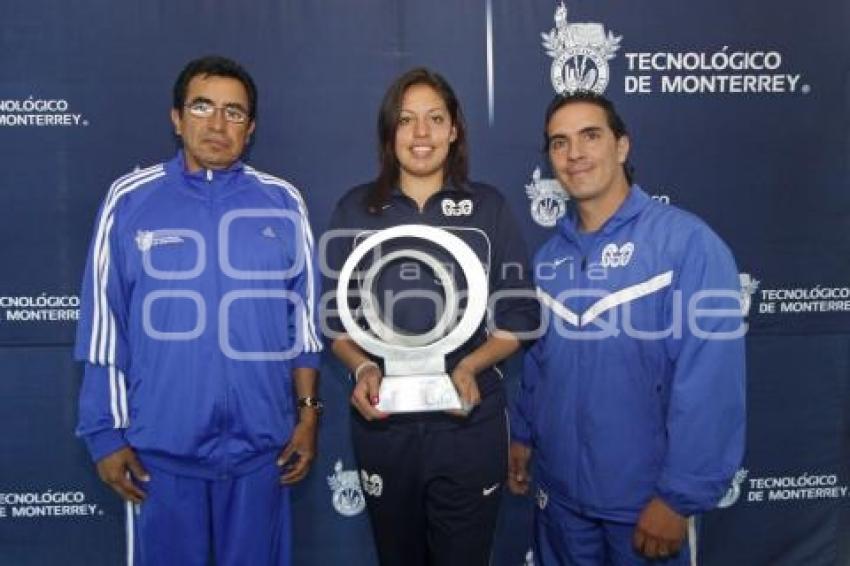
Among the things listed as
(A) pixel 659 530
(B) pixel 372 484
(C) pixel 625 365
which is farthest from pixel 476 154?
(A) pixel 659 530

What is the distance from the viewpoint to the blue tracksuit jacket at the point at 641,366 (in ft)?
4.48

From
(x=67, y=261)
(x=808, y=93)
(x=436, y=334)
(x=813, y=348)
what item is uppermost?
(x=808, y=93)

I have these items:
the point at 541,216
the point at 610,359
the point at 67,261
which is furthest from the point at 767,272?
the point at 67,261

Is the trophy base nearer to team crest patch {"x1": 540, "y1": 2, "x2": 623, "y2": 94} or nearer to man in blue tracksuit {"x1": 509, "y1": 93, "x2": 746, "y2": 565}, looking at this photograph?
man in blue tracksuit {"x1": 509, "y1": 93, "x2": 746, "y2": 565}

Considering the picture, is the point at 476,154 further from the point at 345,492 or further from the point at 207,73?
the point at 345,492

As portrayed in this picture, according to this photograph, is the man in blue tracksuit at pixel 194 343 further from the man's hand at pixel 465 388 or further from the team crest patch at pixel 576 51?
the team crest patch at pixel 576 51

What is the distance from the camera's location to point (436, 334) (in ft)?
4.75

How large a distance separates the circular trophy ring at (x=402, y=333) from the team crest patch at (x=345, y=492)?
34.0 inches

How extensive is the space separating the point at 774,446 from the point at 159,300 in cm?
187

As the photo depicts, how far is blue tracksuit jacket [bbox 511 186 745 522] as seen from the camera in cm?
136

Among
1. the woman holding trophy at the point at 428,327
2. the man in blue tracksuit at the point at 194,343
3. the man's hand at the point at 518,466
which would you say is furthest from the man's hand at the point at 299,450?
the man's hand at the point at 518,466

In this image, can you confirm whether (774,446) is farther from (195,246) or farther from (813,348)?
(195,246)

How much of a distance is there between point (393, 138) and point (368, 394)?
1.77 feet

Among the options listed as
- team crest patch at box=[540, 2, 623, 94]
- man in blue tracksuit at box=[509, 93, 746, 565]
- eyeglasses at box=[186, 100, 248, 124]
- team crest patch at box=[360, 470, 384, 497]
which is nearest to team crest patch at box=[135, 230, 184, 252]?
eyeglasses at box=[186, 100, 248, 124]
